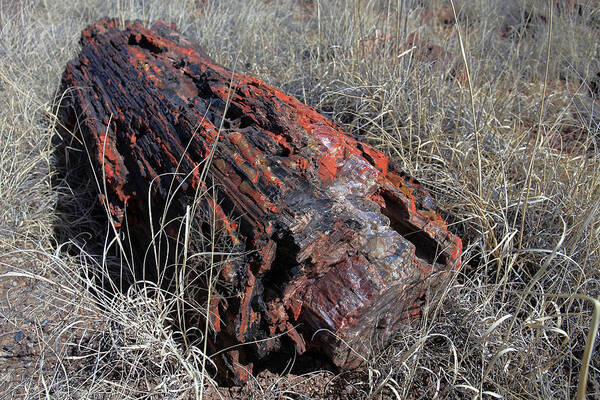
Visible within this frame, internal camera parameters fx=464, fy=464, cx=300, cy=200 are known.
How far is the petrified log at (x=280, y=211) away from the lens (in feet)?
5.05

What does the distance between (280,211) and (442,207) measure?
1.05 metres

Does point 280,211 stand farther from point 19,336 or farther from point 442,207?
point 19,336

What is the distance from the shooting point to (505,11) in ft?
17.4

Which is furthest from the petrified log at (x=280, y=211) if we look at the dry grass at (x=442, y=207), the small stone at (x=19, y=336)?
the small stone at (x=19, y=336)

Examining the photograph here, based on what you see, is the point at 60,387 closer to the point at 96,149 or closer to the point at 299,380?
the point at 299,380

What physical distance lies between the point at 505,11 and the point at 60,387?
18.5ft

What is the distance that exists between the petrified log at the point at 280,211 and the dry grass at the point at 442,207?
174 millimetres

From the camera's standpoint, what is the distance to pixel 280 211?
5.03 feet

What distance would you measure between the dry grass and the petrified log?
6.9 inches

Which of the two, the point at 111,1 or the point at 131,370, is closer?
the point at 131,370

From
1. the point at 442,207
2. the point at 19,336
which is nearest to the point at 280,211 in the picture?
the point at 442,207

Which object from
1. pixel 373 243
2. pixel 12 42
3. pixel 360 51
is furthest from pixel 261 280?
pixel 12 42

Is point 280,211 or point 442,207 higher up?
point 280,211

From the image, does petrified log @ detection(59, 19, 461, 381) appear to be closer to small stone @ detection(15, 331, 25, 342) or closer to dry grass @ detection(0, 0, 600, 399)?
dry grass @ detection(0, 0, 600, 399)
